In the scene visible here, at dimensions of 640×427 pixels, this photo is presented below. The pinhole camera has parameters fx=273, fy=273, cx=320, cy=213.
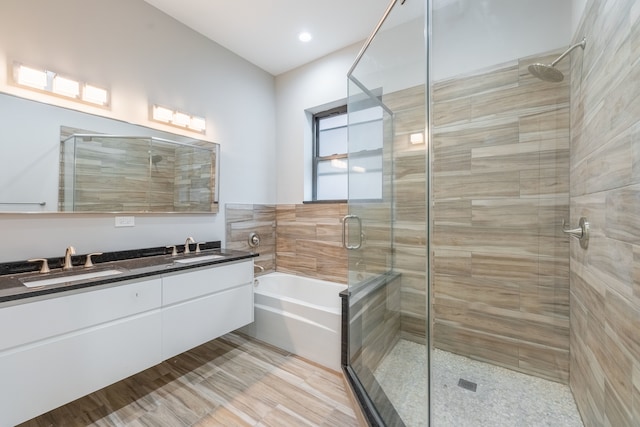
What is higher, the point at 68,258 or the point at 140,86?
the point at 140,86

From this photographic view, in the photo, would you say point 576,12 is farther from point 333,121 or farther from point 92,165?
point 92,165

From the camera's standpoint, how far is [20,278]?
1517mm

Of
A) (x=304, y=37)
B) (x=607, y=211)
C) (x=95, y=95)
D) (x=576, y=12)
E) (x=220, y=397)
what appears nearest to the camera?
(x=607, y=211)

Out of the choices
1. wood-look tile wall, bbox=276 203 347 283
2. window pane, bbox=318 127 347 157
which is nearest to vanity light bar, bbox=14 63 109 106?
wood-look tile wall, bbox=276 203 347 283

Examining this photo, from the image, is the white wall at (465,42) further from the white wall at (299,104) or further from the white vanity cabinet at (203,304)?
the white vanity cabinet at (203,304)

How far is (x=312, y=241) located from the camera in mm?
3008

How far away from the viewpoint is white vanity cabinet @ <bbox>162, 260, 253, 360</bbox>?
1761 millimetres

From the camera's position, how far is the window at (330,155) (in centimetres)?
306

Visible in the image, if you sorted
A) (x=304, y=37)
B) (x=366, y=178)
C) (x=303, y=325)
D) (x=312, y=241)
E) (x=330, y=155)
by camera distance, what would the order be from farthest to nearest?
(x=330, y=155) < (x=312, y=241) < (x=304, y=37) < (x=366, y=178) < (x=303, y=325)

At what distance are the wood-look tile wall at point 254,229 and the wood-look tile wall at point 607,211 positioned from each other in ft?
8.67

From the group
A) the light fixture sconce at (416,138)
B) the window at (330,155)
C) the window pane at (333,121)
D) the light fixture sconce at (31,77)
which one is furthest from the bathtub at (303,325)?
the light fixture sconce at (31,77)

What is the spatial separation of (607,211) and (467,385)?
1340 mm

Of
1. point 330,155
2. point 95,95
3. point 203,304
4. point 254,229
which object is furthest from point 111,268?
point 330,155

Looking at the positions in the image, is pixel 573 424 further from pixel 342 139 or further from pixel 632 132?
pixel 342 139
